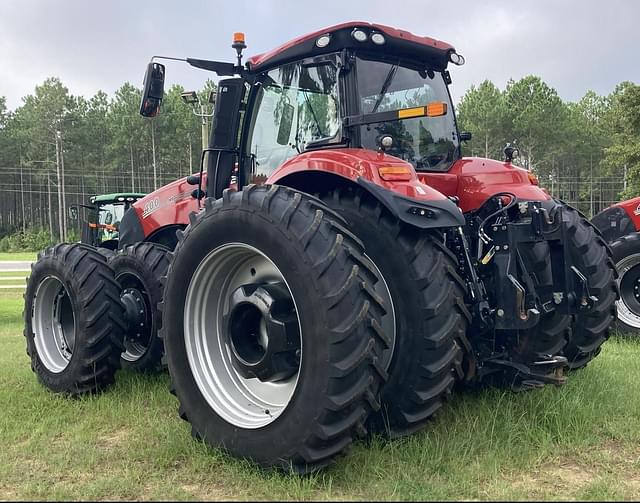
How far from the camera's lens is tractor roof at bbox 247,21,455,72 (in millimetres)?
3654

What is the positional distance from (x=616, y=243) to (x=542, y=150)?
45838 mm

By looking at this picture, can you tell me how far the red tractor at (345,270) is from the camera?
8.80 feet

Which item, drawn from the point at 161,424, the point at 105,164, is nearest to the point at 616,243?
the point at 161,424

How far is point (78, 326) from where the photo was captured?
174 inches

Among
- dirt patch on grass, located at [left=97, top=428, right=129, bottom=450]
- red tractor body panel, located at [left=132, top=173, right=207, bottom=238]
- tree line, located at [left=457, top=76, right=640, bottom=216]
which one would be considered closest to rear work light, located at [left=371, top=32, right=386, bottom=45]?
red tractor body panel, located at [left=132, top=173, right=207, bottom=238]

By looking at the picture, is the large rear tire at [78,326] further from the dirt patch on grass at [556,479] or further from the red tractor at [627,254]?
the red tractor at [627,254]

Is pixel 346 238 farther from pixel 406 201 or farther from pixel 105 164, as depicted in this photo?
pixel 105 164

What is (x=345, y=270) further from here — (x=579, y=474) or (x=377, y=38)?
(x=377, y=38)

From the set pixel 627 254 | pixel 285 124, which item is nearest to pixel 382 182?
pixel 285 124

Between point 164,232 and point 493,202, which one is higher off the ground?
point 493,202

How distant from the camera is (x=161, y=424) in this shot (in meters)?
3.66

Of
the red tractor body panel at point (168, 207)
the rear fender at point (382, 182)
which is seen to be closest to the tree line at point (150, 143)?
the red tractor body panel at point (168, 207)

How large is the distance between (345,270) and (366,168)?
2.23ft

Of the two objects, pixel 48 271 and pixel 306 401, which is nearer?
pixel 306 401
